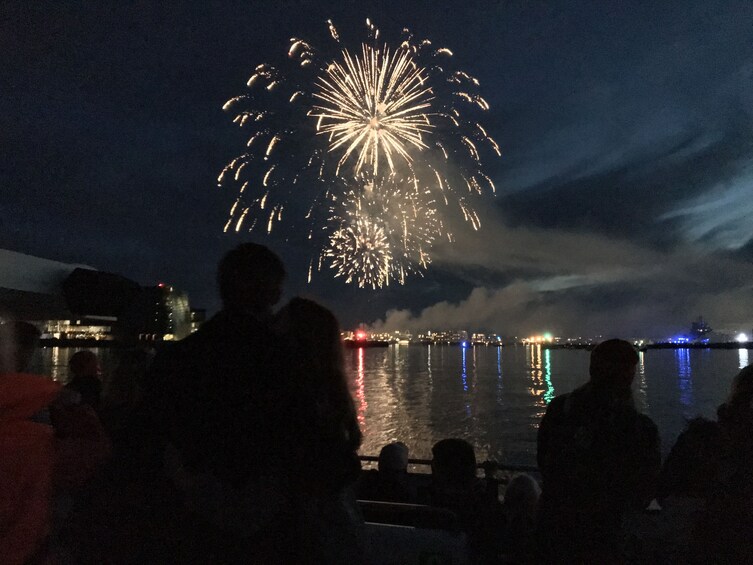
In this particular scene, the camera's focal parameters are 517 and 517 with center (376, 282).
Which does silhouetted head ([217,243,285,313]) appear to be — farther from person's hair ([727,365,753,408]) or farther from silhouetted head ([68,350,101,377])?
silhouetted head ([68,350,101,377])

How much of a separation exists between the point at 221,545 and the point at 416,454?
83.9 feet

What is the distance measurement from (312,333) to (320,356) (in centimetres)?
9

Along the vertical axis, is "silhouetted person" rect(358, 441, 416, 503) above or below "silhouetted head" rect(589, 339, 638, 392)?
below

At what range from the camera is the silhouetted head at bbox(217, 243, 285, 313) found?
1953 mm

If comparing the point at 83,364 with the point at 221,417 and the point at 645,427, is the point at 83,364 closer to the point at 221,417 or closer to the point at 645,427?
the point at 221,417

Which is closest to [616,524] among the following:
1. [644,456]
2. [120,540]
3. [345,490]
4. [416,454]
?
[644,456]

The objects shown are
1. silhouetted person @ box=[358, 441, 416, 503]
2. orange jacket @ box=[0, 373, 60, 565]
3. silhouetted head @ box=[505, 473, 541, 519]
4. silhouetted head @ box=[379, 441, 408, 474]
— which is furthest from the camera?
silhouetted head @ box=[379, 441, 408, 474]

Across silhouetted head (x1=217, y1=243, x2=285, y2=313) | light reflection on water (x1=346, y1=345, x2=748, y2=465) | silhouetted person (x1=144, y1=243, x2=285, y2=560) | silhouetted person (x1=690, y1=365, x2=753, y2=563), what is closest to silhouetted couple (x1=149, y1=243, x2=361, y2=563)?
silhouetted person (x1=144, y1=243, x2=285, y2=560)

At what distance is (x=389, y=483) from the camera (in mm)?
5105

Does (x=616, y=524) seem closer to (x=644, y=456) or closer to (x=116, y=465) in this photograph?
(x=644, y=456)

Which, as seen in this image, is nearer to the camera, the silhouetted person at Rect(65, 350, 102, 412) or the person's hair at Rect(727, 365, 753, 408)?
A: the person's hair at Rect(727, 365, 753, 408)

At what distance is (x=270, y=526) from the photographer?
1664 mm

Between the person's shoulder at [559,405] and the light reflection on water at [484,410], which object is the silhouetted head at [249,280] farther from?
the light reflection on water at [484,410]

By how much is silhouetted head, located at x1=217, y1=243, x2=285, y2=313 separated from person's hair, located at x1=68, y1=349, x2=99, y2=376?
11.7 ft
